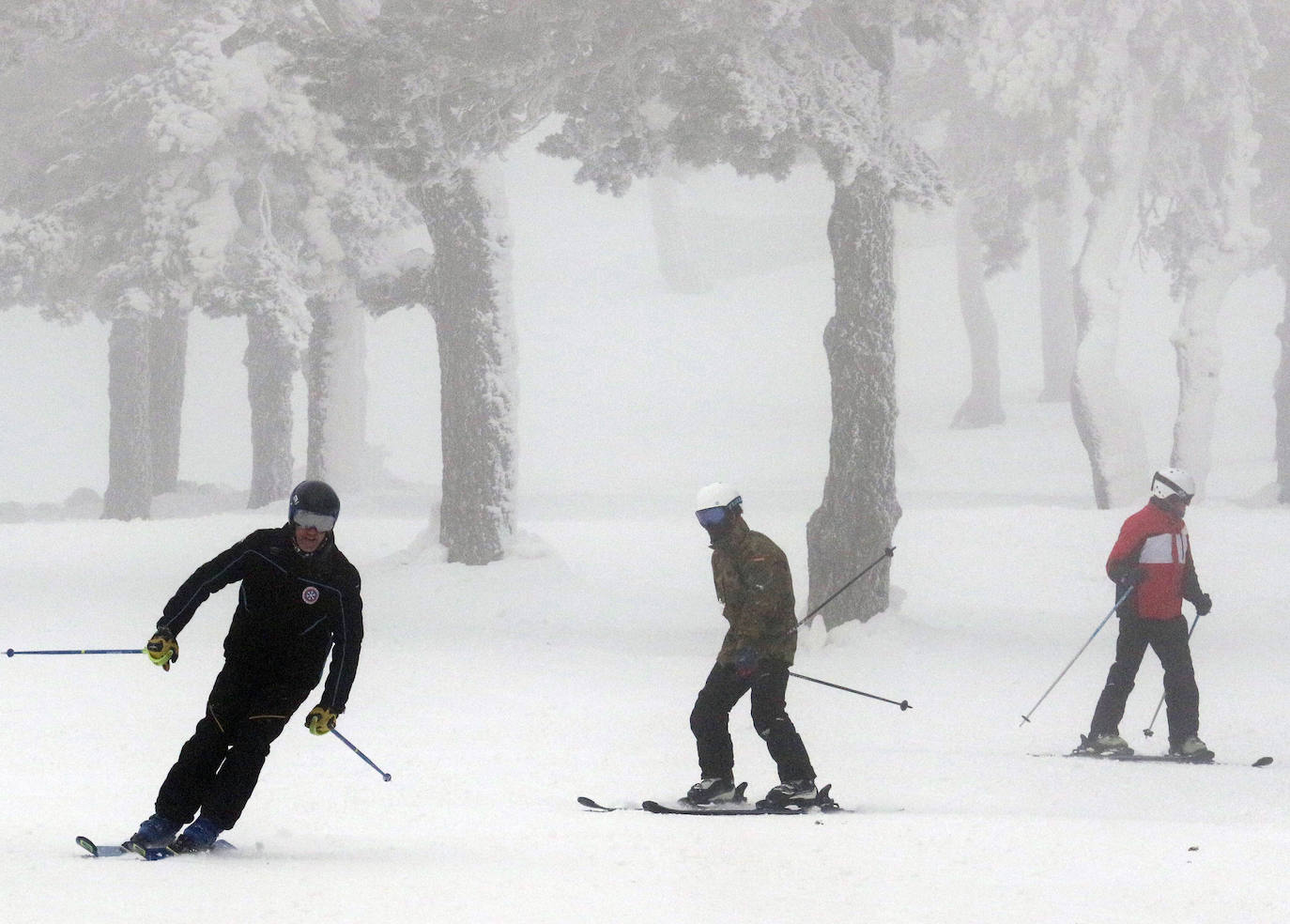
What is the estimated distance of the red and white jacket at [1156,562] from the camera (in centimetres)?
990

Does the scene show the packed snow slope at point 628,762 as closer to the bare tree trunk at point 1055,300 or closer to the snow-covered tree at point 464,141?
the snow-covered tree at point 464,141

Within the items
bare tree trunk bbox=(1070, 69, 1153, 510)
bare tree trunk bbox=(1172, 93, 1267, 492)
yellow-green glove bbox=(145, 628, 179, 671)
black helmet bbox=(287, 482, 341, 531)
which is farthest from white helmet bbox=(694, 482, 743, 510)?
bare tree trunk bbox=(1172, 93, 1267, 492)

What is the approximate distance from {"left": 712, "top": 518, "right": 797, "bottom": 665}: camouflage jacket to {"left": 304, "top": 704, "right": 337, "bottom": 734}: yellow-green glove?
1953mm

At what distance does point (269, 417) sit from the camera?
28.1 metres

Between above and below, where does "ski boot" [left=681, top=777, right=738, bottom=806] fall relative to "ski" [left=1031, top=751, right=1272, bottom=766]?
above

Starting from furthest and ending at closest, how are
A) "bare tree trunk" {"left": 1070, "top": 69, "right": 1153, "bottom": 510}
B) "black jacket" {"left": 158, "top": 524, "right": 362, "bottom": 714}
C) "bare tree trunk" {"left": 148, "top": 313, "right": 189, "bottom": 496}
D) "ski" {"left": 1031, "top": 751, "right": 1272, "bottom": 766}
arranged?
"bare tree trunk" {"left": 148, "top": 313, "right": 189, "bottom": 496}
"bare tree trunk" {"left": 1070, "top": 69, "right": 1153, "bottom": 510}
"ski" {"left": 1031, "top": 751, "right": 1272, "bottom": 766}
"black jacket" {"left": 158, "top": 524, "right": 362, "bottom": 714}

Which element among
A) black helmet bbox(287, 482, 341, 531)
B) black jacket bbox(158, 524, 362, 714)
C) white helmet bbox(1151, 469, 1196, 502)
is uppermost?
black helmet bbox(287, 482, 341, 531)

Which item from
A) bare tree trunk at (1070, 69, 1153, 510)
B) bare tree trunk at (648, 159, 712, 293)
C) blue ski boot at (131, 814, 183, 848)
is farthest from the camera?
bare tree trunk at (648, 159, 712, 293)

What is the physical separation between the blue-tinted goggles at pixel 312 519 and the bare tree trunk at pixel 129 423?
71.9ft

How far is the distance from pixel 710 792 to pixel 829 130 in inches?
326

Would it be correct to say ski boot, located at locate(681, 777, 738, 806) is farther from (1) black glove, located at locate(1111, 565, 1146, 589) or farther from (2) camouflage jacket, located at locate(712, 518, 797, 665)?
(1) black glove, located at locate(1111, 565, 1146, 589)

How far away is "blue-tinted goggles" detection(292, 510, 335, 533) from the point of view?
635 centimetres

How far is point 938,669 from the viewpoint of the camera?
46.4 ft

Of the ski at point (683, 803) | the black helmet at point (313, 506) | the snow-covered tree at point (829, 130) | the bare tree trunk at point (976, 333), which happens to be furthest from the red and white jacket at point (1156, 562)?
the bare tree trunk at point (976, 333)
